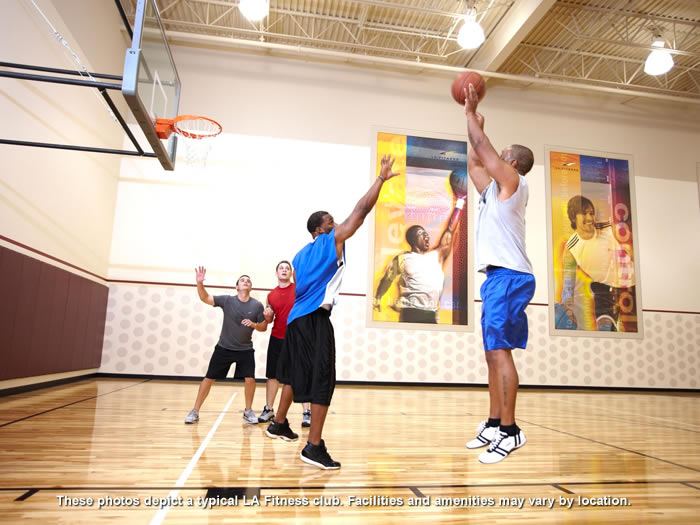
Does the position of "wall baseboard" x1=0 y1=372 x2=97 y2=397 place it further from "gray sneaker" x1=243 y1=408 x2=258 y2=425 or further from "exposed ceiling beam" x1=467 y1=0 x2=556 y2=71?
"exposed ceiling beam" x1=467 y1=0 x2=556 y2=71

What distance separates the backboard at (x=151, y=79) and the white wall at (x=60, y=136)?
45.3 inches

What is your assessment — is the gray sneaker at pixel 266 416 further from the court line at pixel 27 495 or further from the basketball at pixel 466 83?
the basketball at pixel 466 83

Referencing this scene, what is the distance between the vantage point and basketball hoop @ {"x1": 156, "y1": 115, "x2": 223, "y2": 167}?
4348mm

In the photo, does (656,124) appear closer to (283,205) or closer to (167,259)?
(283,205)

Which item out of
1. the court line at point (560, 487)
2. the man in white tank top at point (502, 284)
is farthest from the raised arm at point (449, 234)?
the court line at point (560, 487)

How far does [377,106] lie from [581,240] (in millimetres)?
4412

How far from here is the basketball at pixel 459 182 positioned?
332 inches

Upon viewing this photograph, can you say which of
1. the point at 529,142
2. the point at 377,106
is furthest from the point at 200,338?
the point at 529,142

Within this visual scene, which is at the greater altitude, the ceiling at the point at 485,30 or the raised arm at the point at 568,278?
the ceiling at the point at 485,30

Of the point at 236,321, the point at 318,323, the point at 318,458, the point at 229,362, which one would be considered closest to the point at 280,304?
the point at 236,321

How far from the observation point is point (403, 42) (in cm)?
850

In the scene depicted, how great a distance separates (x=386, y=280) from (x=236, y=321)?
433 cm

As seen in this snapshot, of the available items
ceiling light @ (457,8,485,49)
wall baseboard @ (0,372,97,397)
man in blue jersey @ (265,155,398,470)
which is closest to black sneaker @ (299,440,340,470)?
man in blue jersey @ (265,155,398,470)

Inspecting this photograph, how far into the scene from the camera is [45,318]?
531 centimetres
